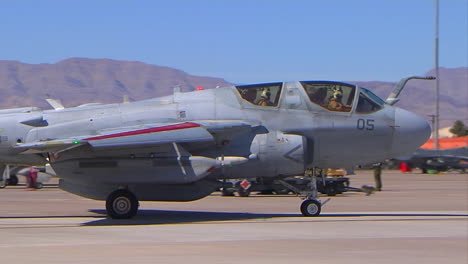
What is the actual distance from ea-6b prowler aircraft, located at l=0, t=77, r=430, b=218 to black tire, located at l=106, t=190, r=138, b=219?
2 centimetres

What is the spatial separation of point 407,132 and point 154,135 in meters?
5.97

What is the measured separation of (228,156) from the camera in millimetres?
17156

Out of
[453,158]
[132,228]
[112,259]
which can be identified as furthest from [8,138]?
[453,158]

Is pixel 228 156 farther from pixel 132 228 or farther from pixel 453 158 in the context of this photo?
pixel 453 158

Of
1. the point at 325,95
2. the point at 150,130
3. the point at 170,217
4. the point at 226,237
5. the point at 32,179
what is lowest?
the point at 32,179

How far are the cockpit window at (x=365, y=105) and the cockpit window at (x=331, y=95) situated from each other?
0.67 ft

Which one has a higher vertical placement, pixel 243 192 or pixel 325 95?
pixel 325 95

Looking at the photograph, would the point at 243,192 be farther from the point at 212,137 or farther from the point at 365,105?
the point at 212,137

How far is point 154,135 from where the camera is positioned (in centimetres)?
1625

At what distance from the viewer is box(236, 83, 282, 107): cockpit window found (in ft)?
57.5

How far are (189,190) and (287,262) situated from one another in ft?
22.7

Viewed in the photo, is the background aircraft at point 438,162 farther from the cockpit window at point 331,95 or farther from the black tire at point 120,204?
the black tire at point 120,204

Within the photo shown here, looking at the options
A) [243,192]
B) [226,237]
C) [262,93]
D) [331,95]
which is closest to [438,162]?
[243,192]

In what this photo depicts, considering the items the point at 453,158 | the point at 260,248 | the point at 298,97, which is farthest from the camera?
the point at 453,158
